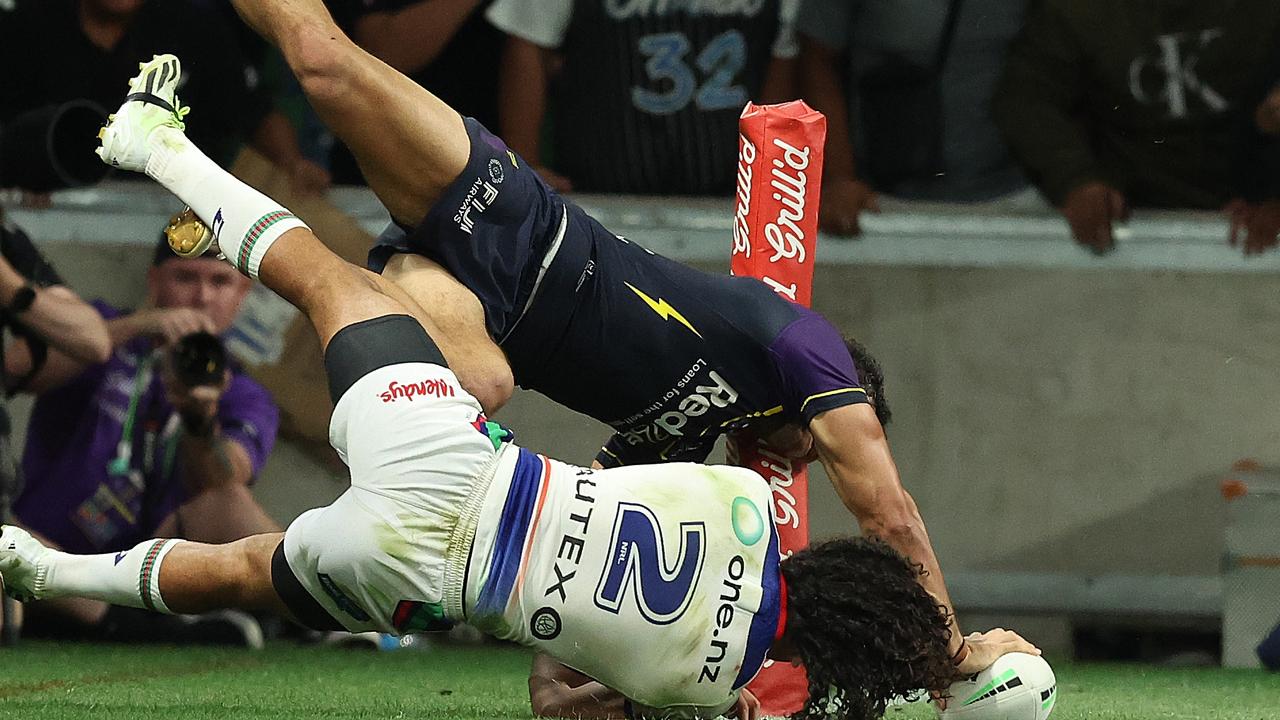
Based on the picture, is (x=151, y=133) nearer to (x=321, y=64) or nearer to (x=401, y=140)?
(x=321, y=64)

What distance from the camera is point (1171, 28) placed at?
7.09 meters

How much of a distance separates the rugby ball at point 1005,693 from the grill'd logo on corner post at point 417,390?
1217mm

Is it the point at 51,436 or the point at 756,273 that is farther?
the point at 51,436

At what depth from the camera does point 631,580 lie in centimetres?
323

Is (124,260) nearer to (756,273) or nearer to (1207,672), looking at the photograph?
(756,273)

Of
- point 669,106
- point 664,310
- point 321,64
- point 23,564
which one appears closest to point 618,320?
point 664,310

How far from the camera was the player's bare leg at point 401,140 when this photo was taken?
3973 mm

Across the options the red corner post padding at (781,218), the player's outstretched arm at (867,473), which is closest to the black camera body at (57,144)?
the red corner post padding at (781,218)

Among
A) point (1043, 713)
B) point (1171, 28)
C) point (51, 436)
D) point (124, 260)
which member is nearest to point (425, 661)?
point (51, 436)

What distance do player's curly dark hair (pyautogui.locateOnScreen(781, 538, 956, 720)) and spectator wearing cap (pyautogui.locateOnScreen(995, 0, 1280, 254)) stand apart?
3.89m

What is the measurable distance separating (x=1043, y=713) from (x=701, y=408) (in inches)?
44.3

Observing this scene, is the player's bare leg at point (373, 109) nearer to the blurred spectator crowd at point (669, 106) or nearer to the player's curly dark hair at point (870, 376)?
the player's curly dark hair at point (870, 376)

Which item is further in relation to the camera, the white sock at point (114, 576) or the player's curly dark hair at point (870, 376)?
the player's curly dark hair at point (870, 376)

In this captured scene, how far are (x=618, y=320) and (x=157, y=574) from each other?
48.6 inches
